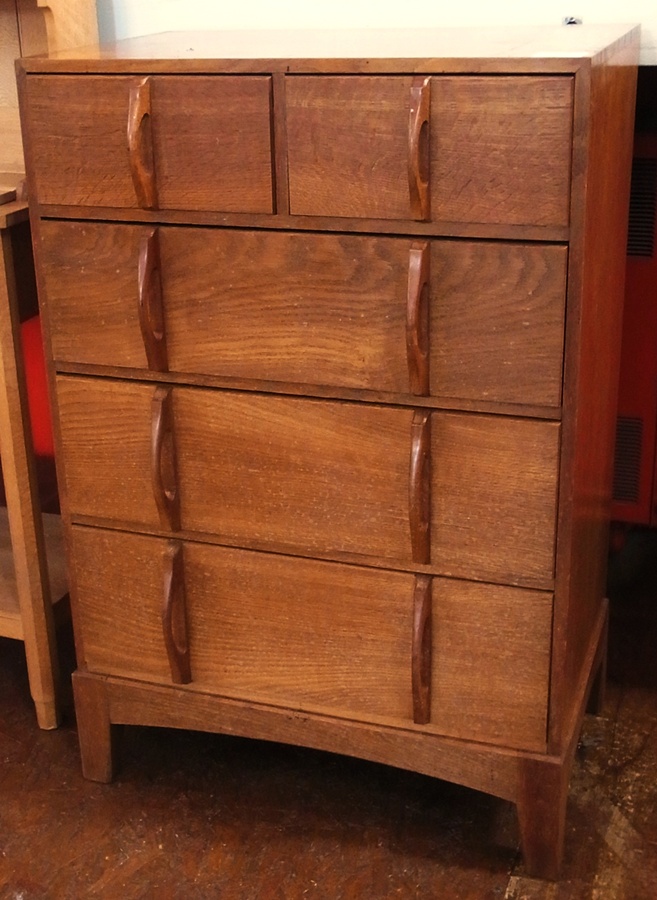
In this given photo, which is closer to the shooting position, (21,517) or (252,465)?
(252,465)

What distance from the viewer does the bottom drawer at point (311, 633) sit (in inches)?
49.3

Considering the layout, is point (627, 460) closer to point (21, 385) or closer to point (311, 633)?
point (311, 633)

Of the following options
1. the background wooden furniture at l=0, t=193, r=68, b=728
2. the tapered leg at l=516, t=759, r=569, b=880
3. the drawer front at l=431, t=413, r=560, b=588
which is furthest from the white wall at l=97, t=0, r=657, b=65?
the tapered leg at l=516, t=759, r=569, b=880

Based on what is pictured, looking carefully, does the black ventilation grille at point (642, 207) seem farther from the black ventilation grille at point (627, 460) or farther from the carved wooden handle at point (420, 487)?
the carved wooden handle at point (420, 487)

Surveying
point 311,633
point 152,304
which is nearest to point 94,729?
point 311,633

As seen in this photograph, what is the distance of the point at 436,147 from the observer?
1.09 metres

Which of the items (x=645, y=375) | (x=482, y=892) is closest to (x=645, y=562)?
(x=645, y=375)

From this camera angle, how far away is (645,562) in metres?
2.03

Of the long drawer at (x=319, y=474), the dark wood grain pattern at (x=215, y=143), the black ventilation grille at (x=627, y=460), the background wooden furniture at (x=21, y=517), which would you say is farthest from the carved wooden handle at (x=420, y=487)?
the black ventilation grille at (x=627, y=460)

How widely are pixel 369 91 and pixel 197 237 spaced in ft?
0.80

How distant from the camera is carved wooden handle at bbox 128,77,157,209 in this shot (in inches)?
45.7

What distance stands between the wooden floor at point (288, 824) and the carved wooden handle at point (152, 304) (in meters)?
A: 0.58

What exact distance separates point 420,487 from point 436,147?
347mm

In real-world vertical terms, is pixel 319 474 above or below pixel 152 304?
below
